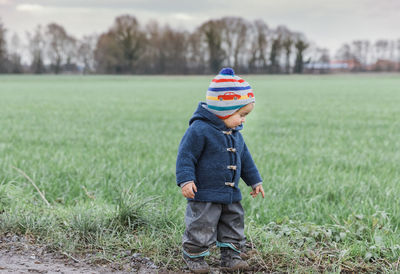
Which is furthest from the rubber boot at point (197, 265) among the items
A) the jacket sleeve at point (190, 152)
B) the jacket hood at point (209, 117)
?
the jacket hood at point (209, 117)

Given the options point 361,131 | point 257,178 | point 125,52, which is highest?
point 125,52

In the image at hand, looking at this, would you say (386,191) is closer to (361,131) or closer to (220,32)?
(361,131)

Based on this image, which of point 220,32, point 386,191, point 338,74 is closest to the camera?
point 386,191

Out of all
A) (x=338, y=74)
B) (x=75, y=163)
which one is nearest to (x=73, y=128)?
(x=75, y=163)

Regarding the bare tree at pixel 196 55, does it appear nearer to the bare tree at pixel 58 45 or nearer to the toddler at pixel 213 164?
the bare tree at pixel 58 45

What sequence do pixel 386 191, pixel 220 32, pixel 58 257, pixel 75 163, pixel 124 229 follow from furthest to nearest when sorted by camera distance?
pixel 220 32
pixel 75 163
pixel 386 191
pixel 124 229
pixel 58 257

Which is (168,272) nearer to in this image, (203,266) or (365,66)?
(203,266)

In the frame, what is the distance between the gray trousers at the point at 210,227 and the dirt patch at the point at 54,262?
30cm

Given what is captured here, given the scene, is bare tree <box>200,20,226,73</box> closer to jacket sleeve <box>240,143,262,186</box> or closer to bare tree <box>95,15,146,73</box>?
bare tree <box>95,15,146,73</box>

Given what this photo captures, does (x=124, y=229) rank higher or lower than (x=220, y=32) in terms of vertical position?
lower

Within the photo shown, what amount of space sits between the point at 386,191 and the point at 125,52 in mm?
84013

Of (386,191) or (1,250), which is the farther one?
(386,191)

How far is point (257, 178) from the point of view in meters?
2.89

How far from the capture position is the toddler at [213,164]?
257 centimetres
